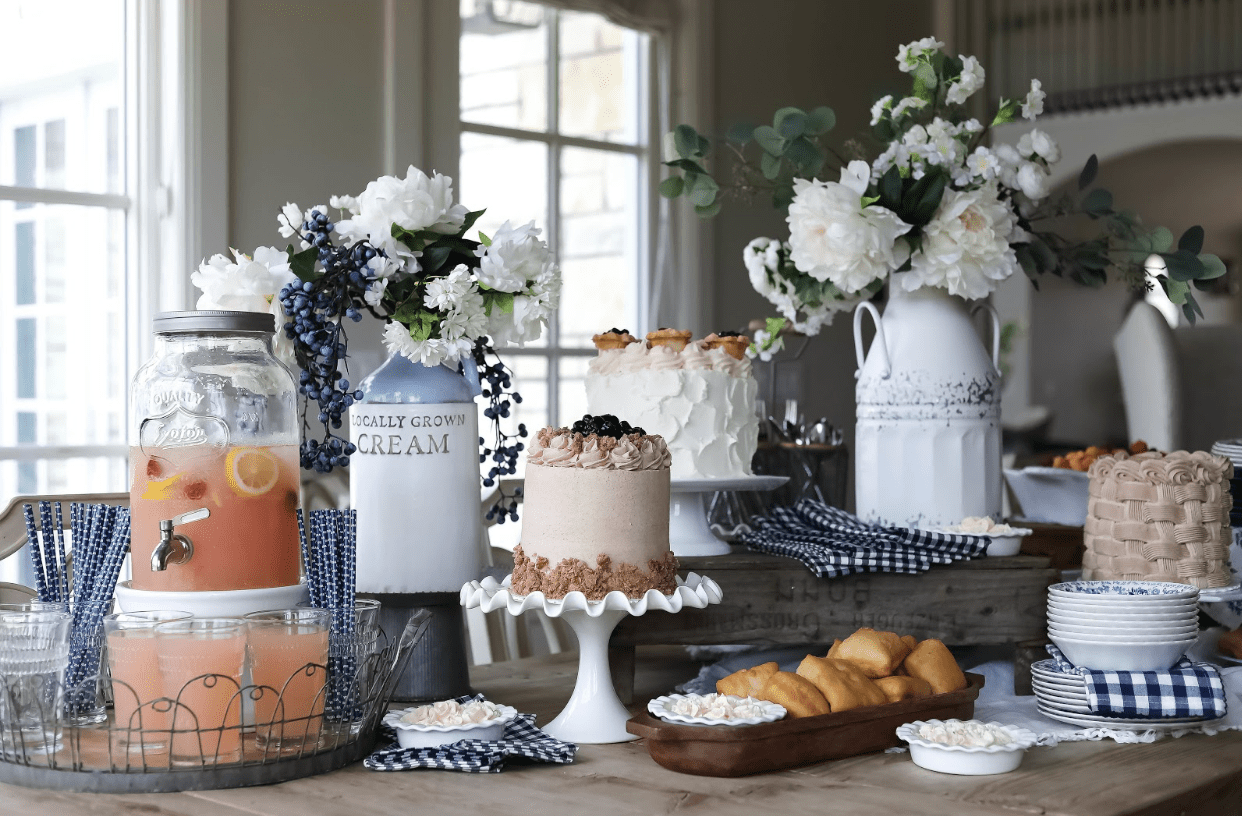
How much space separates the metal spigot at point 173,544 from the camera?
1.00 meters

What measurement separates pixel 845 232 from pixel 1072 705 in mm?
541

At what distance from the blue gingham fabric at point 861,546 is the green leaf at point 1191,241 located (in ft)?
1.56

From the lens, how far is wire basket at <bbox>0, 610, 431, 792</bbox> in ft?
3.15

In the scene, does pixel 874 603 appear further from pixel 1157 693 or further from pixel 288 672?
pixel 288 672

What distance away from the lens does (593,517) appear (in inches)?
43.6

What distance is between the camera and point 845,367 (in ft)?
13.3

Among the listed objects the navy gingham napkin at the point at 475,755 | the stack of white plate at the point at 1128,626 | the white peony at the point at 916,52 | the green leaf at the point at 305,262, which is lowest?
the navy gingham napkin at the point at 475,755

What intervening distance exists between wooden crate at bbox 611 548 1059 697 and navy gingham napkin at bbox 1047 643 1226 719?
19 centimetres

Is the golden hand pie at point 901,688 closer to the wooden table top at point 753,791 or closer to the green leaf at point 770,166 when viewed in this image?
the wooden table top at point 753,791

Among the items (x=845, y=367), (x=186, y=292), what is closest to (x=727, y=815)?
(x=186, y=292)

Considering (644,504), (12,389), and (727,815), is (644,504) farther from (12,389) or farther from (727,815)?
(12,389)

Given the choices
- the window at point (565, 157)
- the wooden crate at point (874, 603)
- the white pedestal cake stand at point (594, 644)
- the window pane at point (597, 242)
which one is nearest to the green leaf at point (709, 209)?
the wooden crate at point (874, 603)

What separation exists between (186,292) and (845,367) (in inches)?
81.2

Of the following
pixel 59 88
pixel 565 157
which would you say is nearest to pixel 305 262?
pixel 59 88
